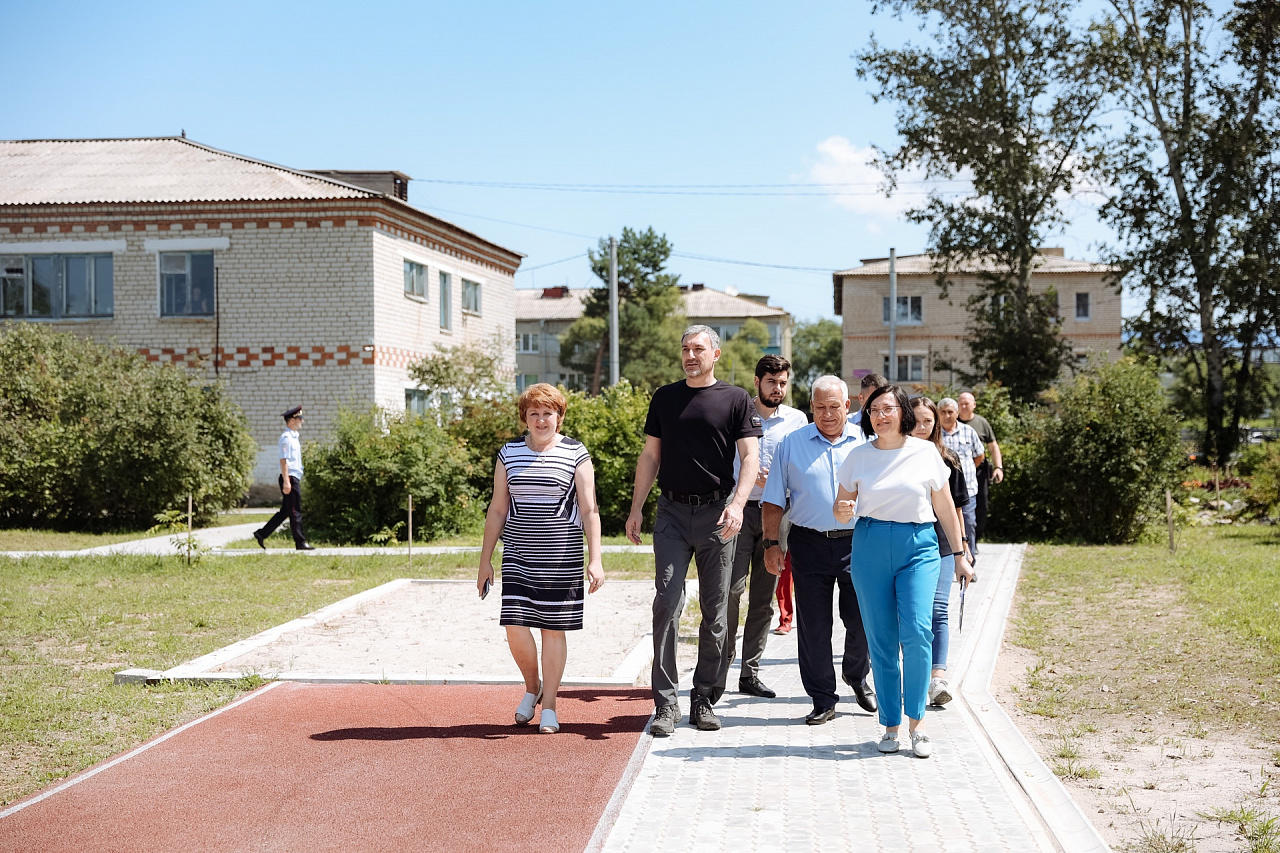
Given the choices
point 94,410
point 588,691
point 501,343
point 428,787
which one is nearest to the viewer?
point 428,787

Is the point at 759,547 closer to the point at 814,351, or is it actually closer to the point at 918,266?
the point at 918,266

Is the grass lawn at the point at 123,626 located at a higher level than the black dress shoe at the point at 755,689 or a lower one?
lower

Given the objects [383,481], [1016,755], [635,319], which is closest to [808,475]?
[1016,755]

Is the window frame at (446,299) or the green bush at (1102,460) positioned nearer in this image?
the green bush at (1102,460)

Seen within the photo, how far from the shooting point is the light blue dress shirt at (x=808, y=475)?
6.60 meters

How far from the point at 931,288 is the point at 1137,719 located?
176ft

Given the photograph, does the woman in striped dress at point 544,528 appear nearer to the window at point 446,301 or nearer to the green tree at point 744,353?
the window at point 446,301

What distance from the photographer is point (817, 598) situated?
6.61 metres

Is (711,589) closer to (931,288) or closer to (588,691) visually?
(588,691)

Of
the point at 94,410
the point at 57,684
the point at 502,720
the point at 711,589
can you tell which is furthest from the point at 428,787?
the point at 94,410

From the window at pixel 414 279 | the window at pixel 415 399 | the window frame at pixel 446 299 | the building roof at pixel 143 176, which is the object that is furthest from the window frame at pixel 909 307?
the building roof at pixel 143 176

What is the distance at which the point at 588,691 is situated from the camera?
25.1ft

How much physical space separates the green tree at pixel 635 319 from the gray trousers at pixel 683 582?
6391 cm

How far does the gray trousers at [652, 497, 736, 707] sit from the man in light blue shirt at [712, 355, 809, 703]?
312 millimetres
